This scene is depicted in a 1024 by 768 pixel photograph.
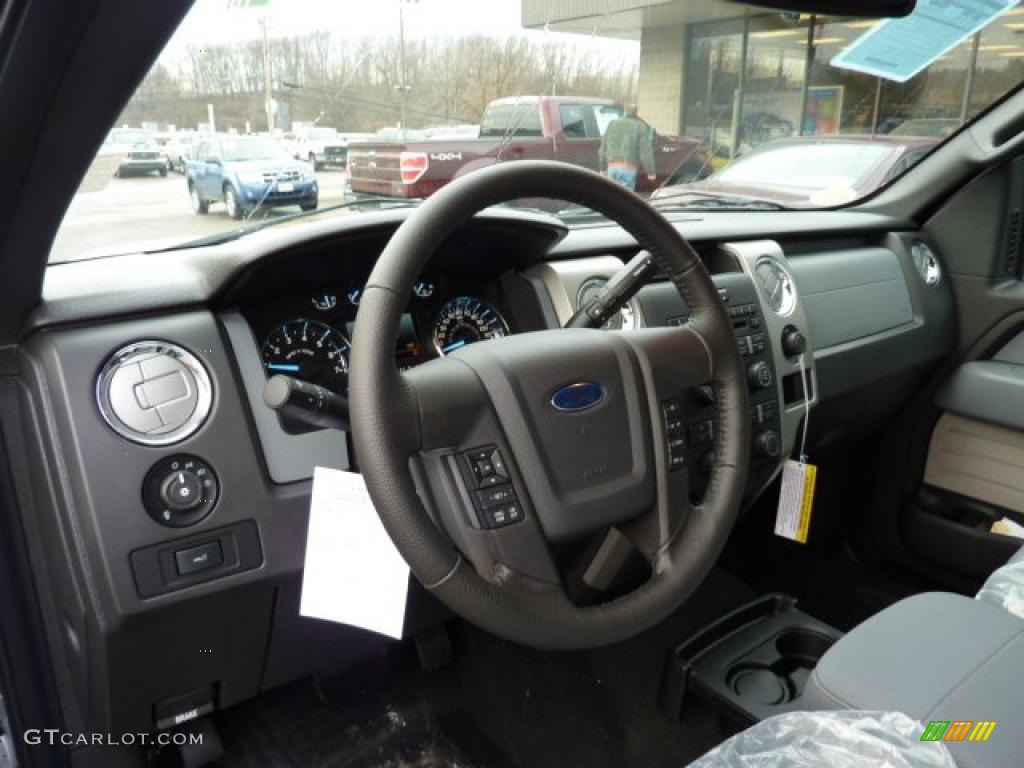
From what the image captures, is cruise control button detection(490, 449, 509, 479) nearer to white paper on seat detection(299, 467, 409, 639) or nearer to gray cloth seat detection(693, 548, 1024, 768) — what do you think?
white paper on seat detection(299, 467, 409, 639)

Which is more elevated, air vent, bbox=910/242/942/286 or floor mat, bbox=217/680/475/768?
air vent, bbox=910/242/942/286

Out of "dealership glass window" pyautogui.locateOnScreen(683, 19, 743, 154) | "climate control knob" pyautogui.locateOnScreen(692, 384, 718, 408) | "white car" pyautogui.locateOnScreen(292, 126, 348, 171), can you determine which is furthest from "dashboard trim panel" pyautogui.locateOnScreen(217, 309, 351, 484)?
"dealership glass window" pyautogui.locateOnScreen(683, 19, 743, 154)

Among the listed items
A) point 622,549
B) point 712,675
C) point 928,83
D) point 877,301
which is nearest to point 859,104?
point 928,83

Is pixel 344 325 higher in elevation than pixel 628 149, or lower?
lower

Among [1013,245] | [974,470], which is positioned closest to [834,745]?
[974,470]

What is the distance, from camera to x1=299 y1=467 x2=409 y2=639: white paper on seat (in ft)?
4.22

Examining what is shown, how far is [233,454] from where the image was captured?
1.39 m

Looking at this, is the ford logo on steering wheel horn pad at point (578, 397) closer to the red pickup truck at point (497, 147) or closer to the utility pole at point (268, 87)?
the red pickup truck at point (497, 147)

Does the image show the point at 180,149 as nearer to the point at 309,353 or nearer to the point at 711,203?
the point at 309,353

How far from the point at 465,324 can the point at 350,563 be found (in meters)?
0.64

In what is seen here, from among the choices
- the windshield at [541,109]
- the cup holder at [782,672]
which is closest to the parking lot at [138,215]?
the windshield at [541,109]

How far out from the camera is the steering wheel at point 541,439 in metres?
1.02

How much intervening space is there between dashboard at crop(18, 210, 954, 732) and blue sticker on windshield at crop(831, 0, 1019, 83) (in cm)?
114

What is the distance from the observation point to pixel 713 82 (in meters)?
2.45
